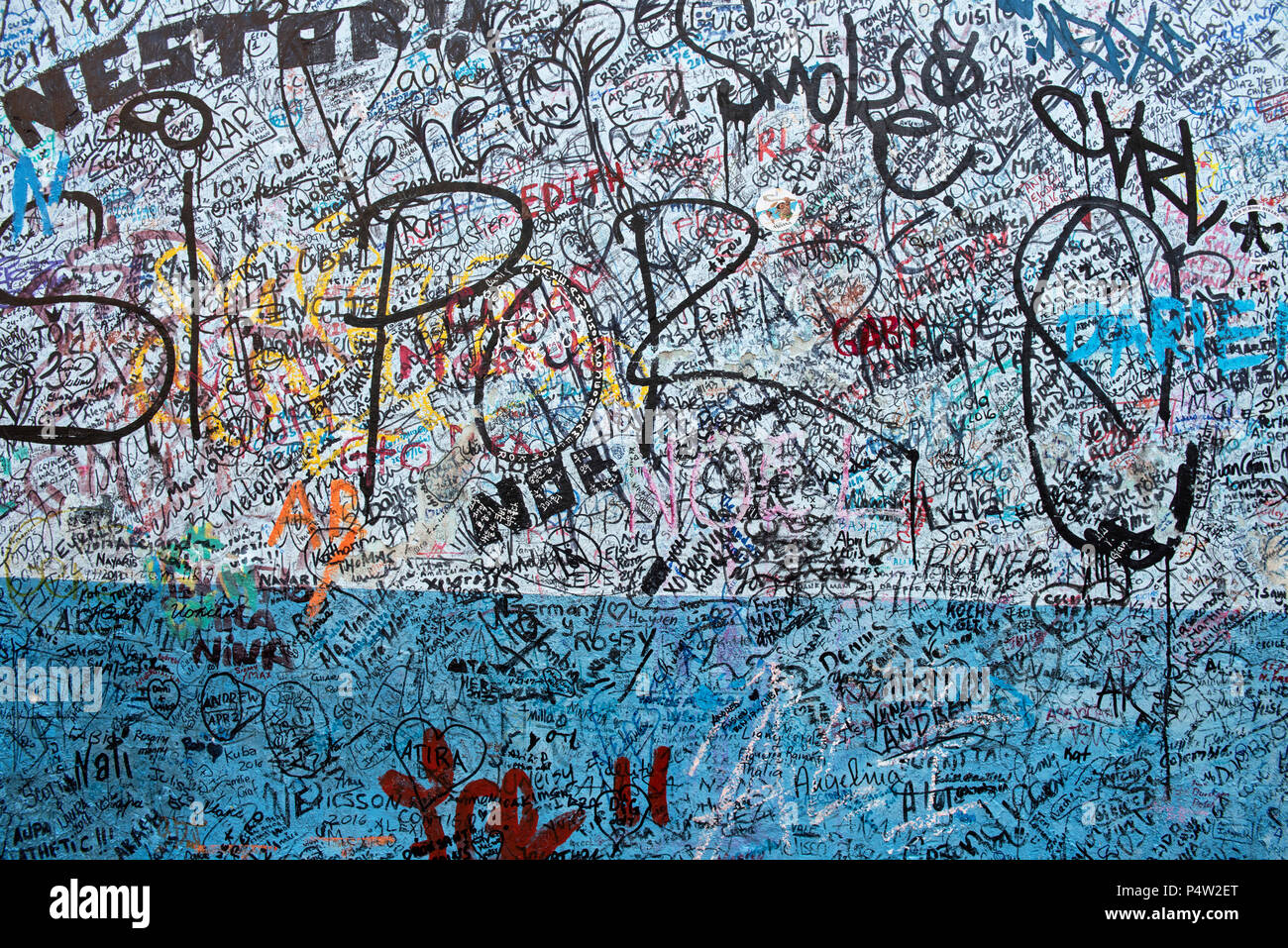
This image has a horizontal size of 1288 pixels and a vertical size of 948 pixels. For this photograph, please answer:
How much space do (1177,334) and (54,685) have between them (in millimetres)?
5609

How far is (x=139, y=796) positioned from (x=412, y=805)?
1321 mm

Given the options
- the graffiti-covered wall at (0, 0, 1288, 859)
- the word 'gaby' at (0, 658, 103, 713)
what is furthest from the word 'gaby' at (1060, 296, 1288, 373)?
the word 'gaby' at (0, 658, 103, 713)

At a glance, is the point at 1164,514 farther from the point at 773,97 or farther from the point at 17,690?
the point at 17,690

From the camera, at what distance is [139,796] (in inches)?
151

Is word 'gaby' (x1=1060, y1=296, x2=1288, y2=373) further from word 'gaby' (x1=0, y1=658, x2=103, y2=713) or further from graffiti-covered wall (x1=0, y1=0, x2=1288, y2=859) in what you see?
word 'gaby' (x1=0, y1=658, x2=103, y2=713)

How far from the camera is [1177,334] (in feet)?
12.2

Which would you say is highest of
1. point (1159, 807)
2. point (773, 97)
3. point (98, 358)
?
point (773, 97)

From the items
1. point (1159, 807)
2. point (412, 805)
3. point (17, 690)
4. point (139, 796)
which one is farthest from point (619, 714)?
point (17, 690)
